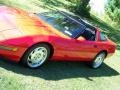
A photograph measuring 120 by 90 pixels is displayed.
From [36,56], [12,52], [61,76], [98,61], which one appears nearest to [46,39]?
[36,56]

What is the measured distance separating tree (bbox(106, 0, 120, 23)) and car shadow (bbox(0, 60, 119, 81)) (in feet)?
49.3

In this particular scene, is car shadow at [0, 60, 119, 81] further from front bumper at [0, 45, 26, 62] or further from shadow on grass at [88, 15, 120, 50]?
shadow on grass at [88, 15, 120, 50]

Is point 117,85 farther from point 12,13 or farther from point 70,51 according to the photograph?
point 12,13

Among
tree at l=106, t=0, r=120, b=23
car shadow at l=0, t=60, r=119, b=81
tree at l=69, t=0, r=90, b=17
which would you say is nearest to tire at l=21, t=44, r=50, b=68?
car shadow at l=0, t=60, r=119, b=81

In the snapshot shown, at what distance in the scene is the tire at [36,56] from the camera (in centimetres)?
679

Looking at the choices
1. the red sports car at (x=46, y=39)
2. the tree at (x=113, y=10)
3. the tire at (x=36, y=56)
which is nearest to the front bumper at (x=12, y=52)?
the red sports car at (x=46, y=39)

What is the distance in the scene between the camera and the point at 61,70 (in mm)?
8211

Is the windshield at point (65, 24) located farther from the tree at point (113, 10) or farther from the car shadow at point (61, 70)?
the tree at point (113, 10)

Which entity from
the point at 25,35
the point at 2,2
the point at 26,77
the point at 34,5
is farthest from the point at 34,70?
the point at 34,5

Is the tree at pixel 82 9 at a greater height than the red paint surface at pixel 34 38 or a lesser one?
lesser

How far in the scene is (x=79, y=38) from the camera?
808cm

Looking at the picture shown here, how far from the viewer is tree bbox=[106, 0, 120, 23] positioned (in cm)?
2483

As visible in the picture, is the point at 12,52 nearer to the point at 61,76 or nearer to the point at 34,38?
the point at 34,38

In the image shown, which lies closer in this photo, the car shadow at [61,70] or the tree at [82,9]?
the car shadow at [61,70]
